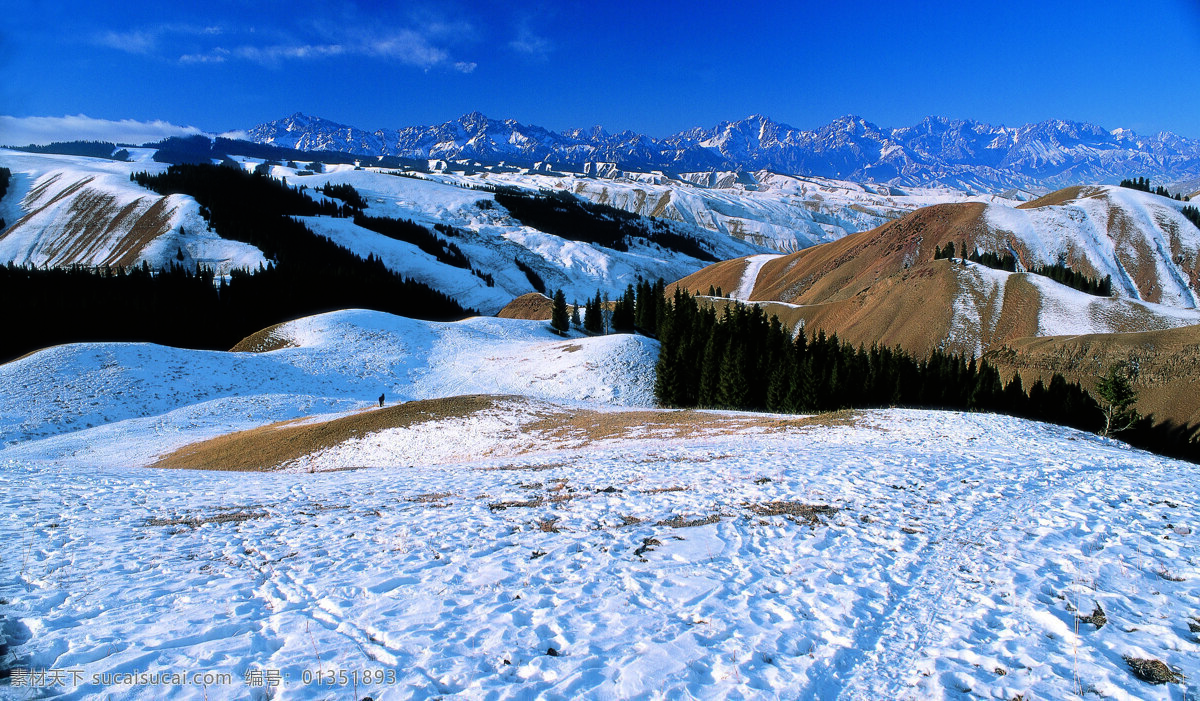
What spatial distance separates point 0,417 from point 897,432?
2376 inches

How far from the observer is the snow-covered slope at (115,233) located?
135 m

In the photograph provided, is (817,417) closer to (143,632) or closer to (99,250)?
(143,632)

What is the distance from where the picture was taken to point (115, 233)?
15288 cm

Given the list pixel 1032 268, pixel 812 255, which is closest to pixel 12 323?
pixel 812 255

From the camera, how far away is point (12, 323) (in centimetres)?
7988

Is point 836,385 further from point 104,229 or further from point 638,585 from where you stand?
point 104,229

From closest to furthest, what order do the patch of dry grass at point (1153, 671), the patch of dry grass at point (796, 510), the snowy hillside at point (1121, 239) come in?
the patch of dry grass at point (1153, 671)
the patch of dry grass at point (796, 510)
the snowy hillside at point (1121, 239)

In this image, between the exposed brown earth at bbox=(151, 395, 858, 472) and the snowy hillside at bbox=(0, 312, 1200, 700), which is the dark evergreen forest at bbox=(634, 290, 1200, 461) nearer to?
the exposed brown earth at bbox=(151, 395, 858, 472)

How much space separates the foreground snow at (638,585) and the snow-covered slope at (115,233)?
478 feet

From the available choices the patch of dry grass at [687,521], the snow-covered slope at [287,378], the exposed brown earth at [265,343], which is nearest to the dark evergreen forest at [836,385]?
the snow-covered slope at [287,378]

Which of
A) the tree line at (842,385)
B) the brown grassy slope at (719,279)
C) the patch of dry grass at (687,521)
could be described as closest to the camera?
the patch of dry grass at (687,521)

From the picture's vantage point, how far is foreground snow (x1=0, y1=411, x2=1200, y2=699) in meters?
5.71

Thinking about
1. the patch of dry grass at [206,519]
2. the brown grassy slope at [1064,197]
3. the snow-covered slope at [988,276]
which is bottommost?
the patch of dry grass at [206,519]

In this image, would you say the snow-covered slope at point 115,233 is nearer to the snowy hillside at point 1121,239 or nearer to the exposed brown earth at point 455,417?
the exposed brown earth at point 455,417
